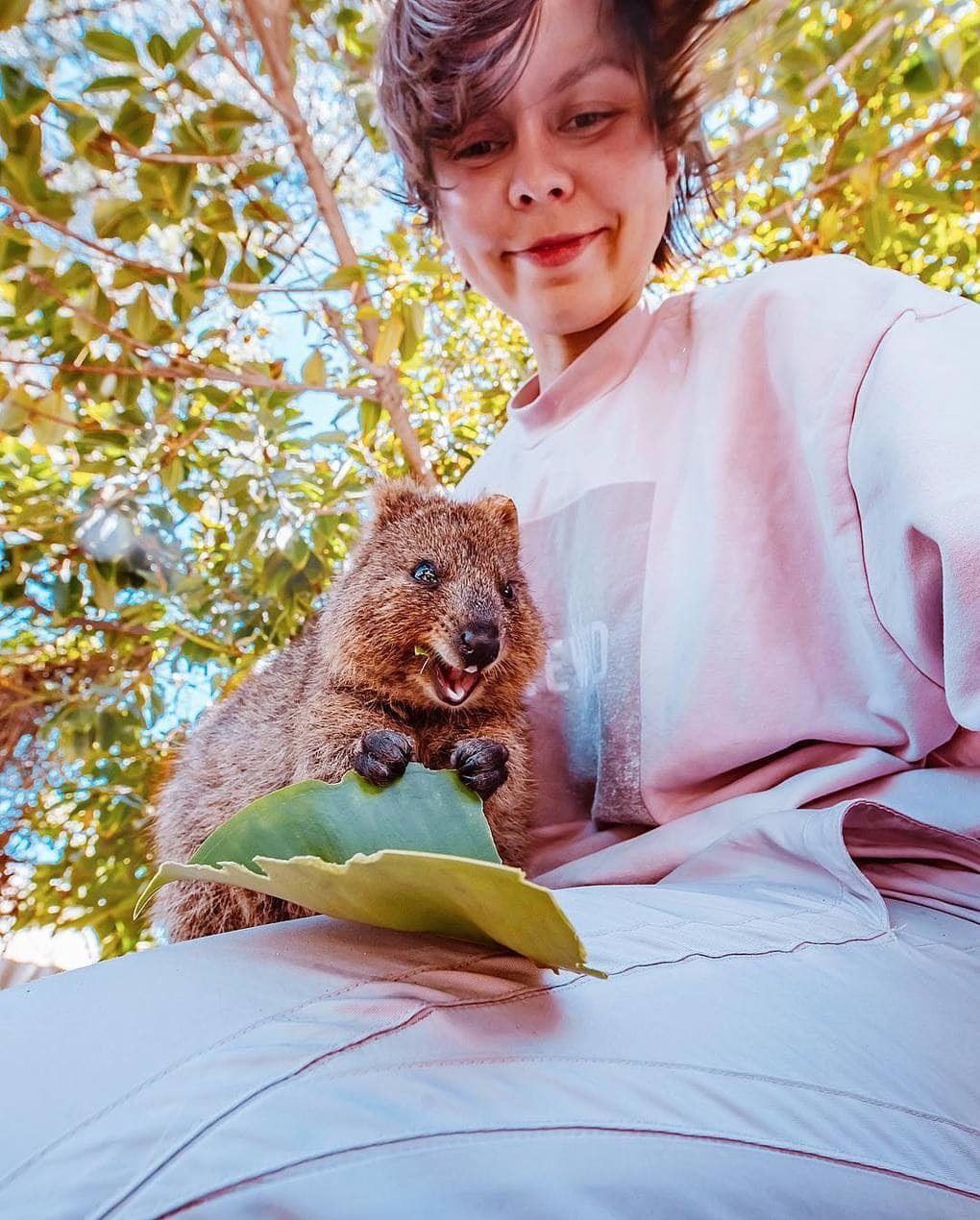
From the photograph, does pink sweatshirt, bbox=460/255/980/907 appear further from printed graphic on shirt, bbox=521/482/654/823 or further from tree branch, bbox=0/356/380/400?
tree branch, bbox=0/356/380/400

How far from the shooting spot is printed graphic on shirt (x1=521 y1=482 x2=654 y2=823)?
127 cm

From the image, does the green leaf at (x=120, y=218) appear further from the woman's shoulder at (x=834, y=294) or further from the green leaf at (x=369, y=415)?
the woman's shoulder at (x=834, y=294)

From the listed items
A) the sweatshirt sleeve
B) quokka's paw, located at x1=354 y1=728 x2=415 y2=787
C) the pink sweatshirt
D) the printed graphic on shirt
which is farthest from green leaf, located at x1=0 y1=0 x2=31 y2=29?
the sweatshirt sleeve

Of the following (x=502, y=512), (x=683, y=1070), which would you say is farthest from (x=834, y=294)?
(x=683, y=1070)

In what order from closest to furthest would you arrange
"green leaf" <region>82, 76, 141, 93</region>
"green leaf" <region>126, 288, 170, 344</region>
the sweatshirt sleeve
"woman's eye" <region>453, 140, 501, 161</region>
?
the sweatshirt sleeve < "woman's eye" <region>453, 140, 501, 161</region> < "green leaf" <region>82, 76, 141, 93</region> < "green leaf" <region>126, 288, 170, 344</region>

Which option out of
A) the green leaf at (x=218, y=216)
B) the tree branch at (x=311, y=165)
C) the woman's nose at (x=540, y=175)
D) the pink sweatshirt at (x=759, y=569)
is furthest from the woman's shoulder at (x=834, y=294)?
the green leaf at (x=218, y=216)

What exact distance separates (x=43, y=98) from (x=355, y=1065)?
64.3 inches

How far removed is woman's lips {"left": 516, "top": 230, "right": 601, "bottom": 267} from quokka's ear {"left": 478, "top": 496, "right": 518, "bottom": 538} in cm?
41

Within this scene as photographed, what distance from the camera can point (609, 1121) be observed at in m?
0.55

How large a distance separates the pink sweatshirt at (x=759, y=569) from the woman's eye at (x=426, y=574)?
0.25 meters

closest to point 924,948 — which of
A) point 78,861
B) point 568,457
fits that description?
point 568,457

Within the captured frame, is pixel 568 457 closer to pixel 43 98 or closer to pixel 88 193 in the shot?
pixel 43 98

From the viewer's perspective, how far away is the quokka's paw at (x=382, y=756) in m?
0.94

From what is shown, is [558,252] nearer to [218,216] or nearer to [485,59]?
[485,59]
